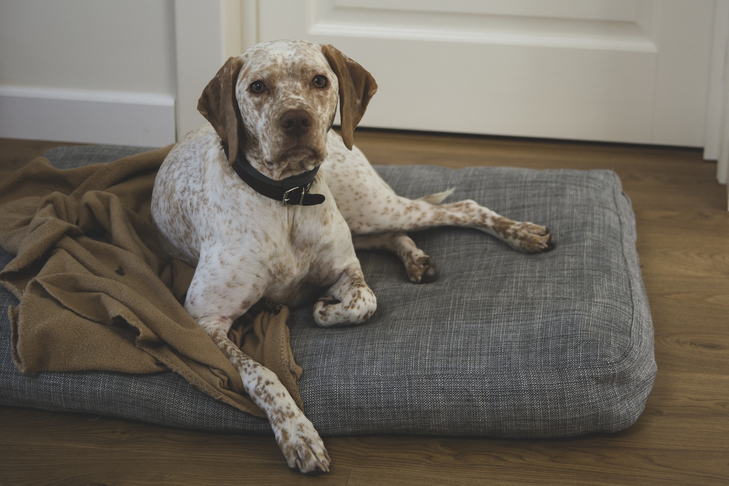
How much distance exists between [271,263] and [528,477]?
2.93ft

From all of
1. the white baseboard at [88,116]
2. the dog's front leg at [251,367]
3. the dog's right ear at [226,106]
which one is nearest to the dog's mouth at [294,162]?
the dog's right ear at [226,106]

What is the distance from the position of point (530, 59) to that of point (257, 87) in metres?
2.47

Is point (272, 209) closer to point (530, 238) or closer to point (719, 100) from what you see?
point (530, 238)

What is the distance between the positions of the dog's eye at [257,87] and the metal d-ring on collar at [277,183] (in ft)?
0.68

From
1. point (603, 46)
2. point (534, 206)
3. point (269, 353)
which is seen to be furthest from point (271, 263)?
point (603, 46)

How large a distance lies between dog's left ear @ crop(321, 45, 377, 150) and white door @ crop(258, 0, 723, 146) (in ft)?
6.62

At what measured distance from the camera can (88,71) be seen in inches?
153

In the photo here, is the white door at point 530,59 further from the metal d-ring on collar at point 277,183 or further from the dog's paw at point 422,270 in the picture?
the metal d-ring on collar at point 277,183

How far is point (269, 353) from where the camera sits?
1.89 meters

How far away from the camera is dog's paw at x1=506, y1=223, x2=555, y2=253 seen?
7.63 feet

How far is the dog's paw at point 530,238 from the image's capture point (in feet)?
7.63

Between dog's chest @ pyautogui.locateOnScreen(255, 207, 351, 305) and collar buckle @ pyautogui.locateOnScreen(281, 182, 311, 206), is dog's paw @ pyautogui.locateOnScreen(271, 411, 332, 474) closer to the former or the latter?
dog's chest @ pyautogui.locateOnScreen(255, 207, 351, 305)

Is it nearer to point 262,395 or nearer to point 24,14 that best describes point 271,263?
point 262,395

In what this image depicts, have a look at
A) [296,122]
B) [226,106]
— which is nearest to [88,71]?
[226,106]
